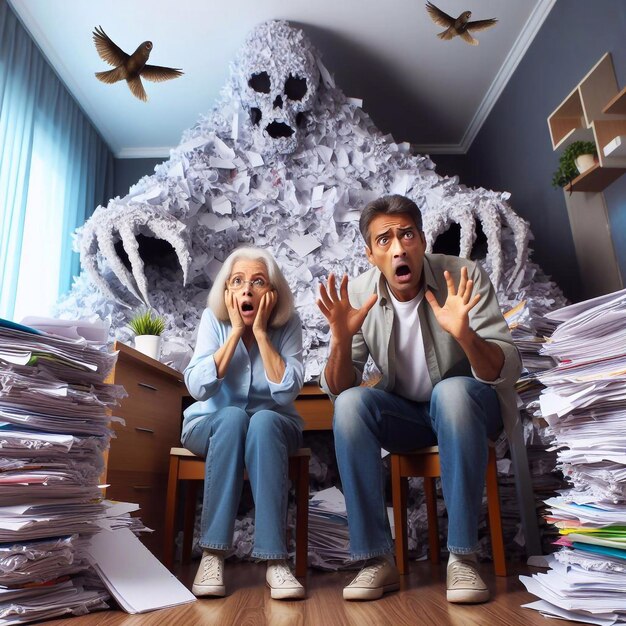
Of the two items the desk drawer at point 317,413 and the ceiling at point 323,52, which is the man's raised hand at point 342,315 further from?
the ceiling at point 323,52

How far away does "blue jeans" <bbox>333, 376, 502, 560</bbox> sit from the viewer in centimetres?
118

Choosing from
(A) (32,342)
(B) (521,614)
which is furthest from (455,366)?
(A) (32,342)

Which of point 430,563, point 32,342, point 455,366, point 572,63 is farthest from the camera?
point 572,63

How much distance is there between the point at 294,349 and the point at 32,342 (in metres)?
0.67

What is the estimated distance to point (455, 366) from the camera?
1.38 metres

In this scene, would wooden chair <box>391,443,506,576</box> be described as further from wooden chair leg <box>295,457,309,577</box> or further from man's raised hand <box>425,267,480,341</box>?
man's raised hand <box>425,267,480,341</box>

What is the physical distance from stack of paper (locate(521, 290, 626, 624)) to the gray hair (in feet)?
2.38

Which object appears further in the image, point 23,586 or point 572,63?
point 572,63

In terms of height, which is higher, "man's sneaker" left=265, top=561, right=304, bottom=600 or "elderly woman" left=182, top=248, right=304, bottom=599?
"elderly woman" left=182, top=248, right=304, bottom=599

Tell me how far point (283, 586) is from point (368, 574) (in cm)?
18

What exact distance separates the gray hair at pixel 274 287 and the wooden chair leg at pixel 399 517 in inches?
18.9

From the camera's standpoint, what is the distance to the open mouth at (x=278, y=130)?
260 cm

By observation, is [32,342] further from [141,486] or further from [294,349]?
[141,486]

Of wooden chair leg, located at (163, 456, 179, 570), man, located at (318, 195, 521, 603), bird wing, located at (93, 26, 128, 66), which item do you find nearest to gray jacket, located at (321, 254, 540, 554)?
man, located at (318, 195, 521, 603)
